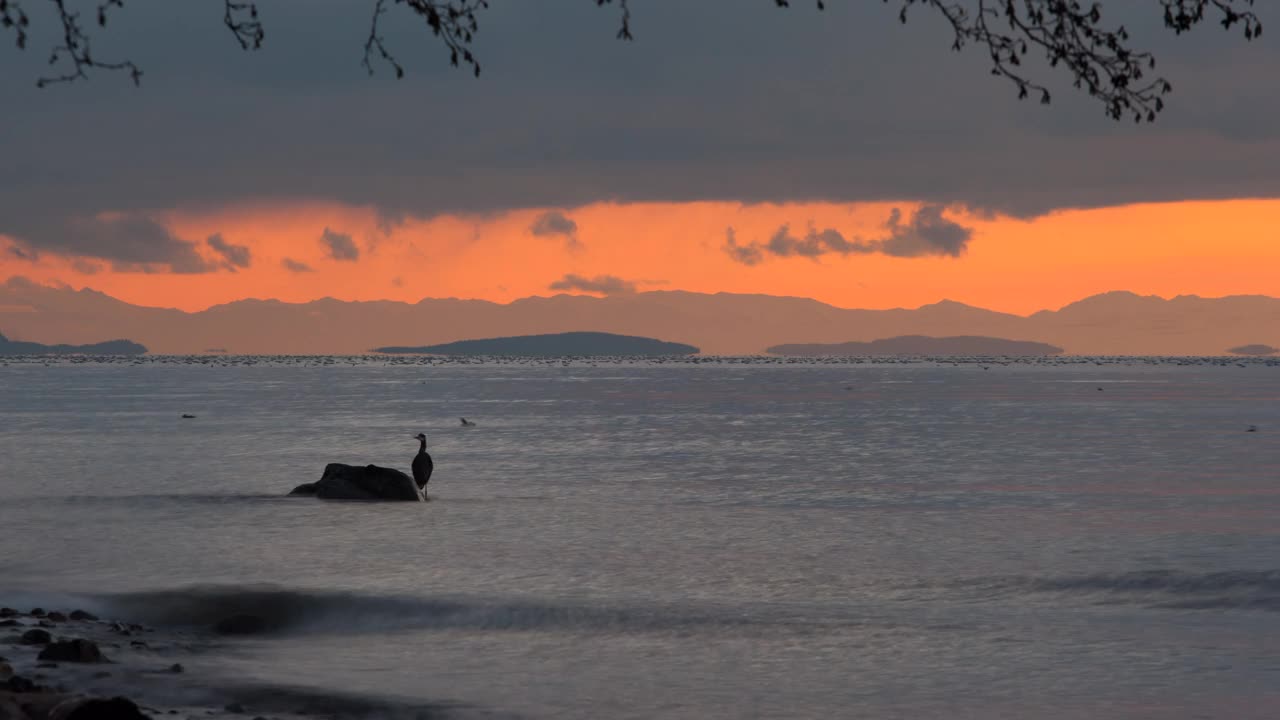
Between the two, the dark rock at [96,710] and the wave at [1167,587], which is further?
the wave at [1167,587]

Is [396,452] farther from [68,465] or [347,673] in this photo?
[347,673]

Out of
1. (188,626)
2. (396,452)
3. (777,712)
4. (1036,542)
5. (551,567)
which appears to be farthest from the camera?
(396,452)

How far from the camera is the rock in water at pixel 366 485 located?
35.6 m

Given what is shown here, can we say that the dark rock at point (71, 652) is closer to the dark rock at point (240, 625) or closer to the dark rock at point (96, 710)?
the dark rock at point (240, 625)

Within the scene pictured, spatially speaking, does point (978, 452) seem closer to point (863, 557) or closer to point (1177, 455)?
point (1177, 455)

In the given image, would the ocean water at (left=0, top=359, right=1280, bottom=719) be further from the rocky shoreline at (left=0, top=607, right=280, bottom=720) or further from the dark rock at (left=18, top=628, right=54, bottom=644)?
the dark rock at (left=18, top=628, right=54, bottom=644)

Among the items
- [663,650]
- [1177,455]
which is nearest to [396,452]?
[1177,455]

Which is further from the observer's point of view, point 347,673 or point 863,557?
point 863,557

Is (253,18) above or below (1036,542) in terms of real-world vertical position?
above

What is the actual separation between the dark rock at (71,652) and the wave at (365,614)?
364cm

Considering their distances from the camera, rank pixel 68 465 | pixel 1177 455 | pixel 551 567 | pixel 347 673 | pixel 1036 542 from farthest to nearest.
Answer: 1. pixel 1177 455
2. pixel 68 465
3. pixel 1036 542
4. pixel 551 567
5. pixel 347 673

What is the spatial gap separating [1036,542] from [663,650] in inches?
489

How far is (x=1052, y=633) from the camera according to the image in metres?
19.5

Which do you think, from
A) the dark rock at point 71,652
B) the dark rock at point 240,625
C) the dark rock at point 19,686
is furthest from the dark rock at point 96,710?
the dark rock at point 240,625
